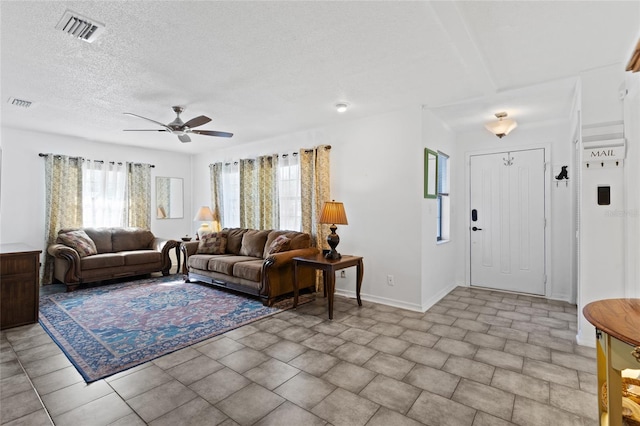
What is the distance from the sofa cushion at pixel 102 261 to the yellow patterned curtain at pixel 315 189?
315cm

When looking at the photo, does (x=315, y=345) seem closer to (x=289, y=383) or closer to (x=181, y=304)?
(x=289, y=383)

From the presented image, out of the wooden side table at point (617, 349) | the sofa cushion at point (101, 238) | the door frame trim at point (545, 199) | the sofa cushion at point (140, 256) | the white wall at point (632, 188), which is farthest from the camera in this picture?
the sofa cushion at point (101, 238)

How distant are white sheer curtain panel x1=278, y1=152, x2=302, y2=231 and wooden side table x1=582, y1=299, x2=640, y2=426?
158 inches

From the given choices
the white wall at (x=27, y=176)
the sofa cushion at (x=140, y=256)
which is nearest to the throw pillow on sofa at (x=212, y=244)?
the sofa cushion at (x=140, y=256)

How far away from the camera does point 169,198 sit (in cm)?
684

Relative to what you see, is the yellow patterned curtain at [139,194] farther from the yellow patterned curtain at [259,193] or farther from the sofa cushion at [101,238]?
the yellow patterned curtain at [259,193]

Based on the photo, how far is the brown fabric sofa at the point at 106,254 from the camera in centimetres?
472

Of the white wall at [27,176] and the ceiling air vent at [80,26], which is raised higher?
the ceiling air vent at [80,26]

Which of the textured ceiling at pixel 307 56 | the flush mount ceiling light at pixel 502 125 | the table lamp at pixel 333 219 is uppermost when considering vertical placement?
the textured ceiling at pixel 307 56

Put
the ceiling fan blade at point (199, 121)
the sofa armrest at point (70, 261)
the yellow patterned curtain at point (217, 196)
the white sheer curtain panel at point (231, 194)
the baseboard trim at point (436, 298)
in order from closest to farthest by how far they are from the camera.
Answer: the ceiling fan blade at point (199, 121), the baseboard trim at point (436, 298), the sofa armrest at point (70, 261), the white sheer curtain panel at point (231, 194), the yellow patterned curtain at point (217, 196)

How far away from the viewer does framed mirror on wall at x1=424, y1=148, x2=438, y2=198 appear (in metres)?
3.93

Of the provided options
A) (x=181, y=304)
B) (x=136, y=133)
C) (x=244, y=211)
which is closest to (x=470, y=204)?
(x=244, y=211)

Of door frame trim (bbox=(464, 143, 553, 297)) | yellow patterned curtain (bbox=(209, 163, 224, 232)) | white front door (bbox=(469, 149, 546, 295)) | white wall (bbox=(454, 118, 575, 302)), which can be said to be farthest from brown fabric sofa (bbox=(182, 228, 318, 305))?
white wall (bbox=(454, 118, 575, 302))

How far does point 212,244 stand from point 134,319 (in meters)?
2.01
